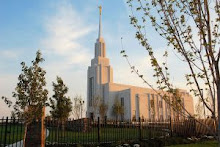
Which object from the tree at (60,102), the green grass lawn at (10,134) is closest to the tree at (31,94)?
the green grass lawn at (10,134)

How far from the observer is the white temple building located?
174 feet

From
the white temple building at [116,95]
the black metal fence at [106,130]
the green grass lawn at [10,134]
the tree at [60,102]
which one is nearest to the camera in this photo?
the green grass lawn at [10,134]

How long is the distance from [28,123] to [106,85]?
4837 centimetres

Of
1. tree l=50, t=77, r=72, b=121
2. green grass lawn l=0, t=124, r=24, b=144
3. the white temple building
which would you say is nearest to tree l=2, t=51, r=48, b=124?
green grass lawn l=0, t=124, r=24, b=144

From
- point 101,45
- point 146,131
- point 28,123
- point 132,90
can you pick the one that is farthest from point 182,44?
point 101,45

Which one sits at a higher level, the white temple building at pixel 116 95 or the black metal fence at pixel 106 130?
the white temple building at pixel 116 95

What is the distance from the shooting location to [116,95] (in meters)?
56.6

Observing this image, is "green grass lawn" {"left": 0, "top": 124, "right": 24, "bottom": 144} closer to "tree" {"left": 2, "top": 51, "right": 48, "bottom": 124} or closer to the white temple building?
"tree" {"left": 2, "top": 51, "right": 48, "bottom": 124}

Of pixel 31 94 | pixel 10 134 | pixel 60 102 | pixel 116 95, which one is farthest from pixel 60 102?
pixel 116 95

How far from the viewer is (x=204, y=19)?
11.8 feet

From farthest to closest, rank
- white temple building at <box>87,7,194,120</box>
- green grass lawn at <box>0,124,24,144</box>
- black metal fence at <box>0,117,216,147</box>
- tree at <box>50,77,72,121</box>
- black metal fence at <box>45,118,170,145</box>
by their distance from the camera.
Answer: white temple building at <box>87,7,194,120</box>
tree at <box>50,77,72,121</box>
black metal fence at <box>0,117,216,147</box>
black metal fence at <box>45,118,170,145</box>
green grass lawn at <box>0,124,24,144</box>

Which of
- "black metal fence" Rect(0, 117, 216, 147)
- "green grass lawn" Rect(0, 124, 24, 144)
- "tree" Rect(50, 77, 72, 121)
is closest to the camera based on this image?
"green grass lawn" Rect(0, 124, 24, 144)

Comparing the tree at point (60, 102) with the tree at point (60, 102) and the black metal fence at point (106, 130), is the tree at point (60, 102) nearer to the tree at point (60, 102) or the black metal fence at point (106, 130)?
the tree at point (60, 102)

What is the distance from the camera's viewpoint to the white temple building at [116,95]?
5312 centimetres
